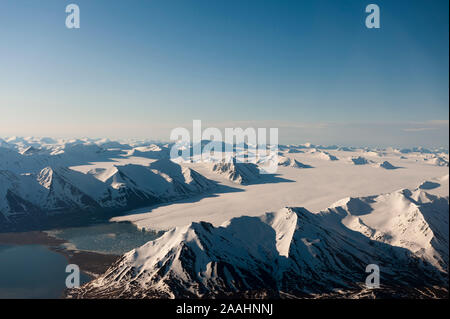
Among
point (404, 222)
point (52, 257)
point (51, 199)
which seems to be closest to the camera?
point (404, 222)

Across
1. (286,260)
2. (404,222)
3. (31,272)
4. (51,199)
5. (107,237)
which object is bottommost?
(107,237)

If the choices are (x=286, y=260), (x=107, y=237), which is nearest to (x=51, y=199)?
(x=107, y=237)

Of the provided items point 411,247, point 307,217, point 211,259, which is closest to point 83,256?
point 211,259

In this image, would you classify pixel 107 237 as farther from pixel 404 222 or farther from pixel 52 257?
pixel 404 222

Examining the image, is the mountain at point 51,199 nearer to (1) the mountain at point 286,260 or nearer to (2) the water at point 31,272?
(2) the water at point 31,272

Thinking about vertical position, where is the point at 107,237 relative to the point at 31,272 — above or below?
below

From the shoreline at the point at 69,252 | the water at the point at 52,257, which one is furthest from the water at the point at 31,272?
the shoreline at the point at 69,252
